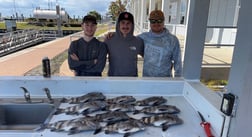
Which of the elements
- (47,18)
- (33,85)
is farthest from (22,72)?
(47,18)

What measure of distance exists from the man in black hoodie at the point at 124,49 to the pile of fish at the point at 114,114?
0.70 meters

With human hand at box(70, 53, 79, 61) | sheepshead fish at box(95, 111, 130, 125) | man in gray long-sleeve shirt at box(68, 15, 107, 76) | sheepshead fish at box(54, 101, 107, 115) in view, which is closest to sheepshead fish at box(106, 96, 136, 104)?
sheepshead fish at box(54, 101, 107, 115)

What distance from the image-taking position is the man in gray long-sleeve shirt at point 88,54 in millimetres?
2346

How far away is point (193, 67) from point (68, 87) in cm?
113

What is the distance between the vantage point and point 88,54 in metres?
2.38

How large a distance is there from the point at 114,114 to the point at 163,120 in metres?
0.32

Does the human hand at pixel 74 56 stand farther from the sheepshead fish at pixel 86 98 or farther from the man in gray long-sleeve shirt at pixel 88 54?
the sheepshead fish at pixel 86 98

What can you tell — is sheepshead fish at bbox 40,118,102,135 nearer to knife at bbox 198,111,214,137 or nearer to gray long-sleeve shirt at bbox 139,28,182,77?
knife at bbox 198,111,214,137

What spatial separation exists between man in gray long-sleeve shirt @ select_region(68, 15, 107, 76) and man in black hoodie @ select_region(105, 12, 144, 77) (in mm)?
122

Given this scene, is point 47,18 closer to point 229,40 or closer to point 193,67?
point 229,40

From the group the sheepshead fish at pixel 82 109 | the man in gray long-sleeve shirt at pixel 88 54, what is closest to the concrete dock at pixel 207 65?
the man in gray long-sleeve shirt at pixel 88 54

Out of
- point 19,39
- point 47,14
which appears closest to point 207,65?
point 19,39

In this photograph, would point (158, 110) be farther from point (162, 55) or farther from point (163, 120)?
point (162, 55)

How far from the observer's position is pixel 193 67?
74.8 inches
